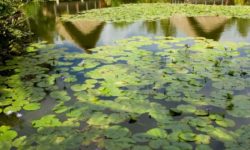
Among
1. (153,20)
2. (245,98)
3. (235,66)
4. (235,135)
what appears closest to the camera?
(235,135)

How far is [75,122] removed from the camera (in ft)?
17.9

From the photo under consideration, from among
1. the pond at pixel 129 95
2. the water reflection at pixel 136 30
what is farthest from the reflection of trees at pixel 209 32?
the pond at pixel 129 95

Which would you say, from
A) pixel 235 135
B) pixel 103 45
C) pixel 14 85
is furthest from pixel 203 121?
pixel 103 45

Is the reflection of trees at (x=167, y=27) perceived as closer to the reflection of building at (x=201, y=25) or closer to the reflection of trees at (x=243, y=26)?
the reflection of building at (x=201, y=25)

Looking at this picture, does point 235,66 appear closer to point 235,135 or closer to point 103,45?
point 235,135

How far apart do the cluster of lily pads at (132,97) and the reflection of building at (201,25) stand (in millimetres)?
2708

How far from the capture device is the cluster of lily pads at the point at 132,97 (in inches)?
193

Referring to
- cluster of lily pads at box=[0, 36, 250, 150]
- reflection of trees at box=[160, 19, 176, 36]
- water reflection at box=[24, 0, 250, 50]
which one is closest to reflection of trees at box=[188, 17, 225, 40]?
water reflection at box=[24, 0, 250, 50]

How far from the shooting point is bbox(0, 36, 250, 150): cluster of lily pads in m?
4.89

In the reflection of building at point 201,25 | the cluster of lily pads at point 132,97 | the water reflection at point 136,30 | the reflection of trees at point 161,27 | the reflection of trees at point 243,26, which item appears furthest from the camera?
the reflection of trees at point 161,27

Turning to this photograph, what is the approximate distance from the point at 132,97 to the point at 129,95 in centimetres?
12

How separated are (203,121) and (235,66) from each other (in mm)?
3395

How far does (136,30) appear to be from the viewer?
45.3 feet

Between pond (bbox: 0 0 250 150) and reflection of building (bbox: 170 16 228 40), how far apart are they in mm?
1060
